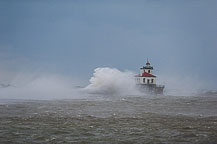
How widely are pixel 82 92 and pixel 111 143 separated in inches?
2899

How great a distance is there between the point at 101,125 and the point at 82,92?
67915 mm

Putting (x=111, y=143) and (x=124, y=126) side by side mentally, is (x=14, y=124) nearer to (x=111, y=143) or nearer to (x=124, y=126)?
(x=124, y=126)

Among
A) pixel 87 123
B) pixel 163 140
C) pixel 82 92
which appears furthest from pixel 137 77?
pixel 163 140

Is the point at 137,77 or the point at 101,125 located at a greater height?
the point at 137,77

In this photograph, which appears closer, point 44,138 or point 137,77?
point 44,138

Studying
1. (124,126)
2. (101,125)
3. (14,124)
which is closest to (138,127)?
(124,126)

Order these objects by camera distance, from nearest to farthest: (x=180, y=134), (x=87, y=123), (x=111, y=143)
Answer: (x=111, y=143) < (x=180, y=134) < (x=87, y=123)

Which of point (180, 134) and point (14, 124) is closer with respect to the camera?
point (180, 134)

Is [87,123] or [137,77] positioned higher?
[137,77]

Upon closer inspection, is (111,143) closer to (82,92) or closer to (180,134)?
(180,134)

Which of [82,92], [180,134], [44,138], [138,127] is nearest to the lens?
[44,138]

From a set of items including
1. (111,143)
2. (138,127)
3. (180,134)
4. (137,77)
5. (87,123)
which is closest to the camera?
(111,143)

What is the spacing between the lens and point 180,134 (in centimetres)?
1772

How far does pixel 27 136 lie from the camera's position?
1680cm
